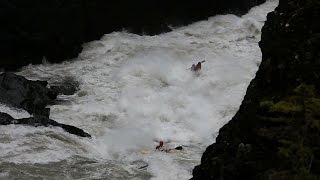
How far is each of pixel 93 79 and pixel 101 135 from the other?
4.05 m

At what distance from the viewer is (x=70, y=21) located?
61.9 ft

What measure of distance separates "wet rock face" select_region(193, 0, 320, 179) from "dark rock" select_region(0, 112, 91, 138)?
5.68 m

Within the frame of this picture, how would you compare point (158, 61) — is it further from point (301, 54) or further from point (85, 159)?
point (301, 54)

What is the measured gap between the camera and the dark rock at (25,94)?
1347 cm

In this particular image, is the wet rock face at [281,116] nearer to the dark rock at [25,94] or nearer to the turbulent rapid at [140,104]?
the turbulent rapid at [140,104]

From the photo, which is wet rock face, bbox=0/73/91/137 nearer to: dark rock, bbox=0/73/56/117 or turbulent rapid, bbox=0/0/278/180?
dark rock, bbox=0/73/56/117

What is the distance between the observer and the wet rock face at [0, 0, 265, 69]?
17188 mm

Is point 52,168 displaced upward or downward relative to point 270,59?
downward

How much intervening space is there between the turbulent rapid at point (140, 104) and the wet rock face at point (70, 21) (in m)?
0.41

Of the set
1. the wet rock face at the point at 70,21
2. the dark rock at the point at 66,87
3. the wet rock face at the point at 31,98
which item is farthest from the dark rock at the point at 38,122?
the wet rock face at the point at 70,21

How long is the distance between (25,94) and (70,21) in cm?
549

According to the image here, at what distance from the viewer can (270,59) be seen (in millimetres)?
6555

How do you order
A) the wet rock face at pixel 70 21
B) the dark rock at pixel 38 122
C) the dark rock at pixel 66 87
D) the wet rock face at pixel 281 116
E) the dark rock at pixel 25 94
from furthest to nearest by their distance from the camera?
the wet rock face at pixel 70 21 < the dark rock at pixel 66 87 < the dark rock at pixel 25 94 < the dark rock at pixel 38 122 < the wet rock face at pixel 281 116

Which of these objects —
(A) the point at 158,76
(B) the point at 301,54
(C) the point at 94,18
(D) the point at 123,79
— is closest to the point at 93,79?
(D) the point at 123,79
